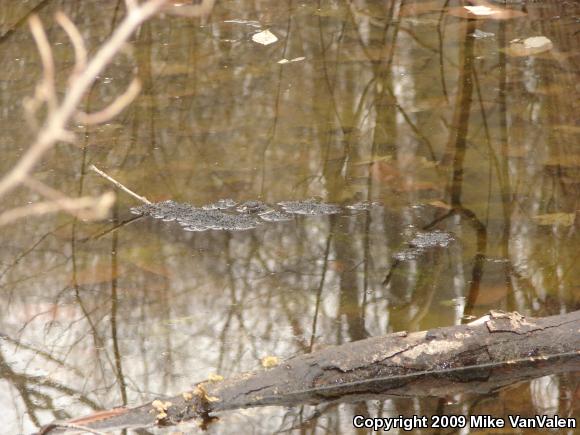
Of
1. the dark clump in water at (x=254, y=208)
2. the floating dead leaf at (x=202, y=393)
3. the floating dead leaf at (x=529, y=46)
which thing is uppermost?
the floating dead leaf at (x=529, y=46)

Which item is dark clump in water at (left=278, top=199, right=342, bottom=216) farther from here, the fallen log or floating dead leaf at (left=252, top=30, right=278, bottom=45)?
floating dead leaf at (left=252, top=30, right=278, bottom=45)

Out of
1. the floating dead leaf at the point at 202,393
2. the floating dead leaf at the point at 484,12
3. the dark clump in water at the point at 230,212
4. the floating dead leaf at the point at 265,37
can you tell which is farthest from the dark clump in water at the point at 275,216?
the floating dead leaf at the point at 484,12

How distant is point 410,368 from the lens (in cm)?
326

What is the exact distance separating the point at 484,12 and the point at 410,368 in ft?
16.3

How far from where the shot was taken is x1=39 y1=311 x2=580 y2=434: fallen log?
3.16m

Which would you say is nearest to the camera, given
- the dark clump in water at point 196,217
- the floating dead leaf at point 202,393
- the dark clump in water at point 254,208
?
the floating dead leaf at point 202,393

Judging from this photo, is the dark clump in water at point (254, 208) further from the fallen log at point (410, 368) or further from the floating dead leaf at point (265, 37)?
the floating dead leaf at point (265, 37)

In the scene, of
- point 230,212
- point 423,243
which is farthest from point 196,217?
point 423,243

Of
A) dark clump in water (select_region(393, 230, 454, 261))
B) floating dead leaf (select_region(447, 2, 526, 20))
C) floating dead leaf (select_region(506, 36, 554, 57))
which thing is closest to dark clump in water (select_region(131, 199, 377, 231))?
dark clump in water (select_region(393, 230, 454, 261))

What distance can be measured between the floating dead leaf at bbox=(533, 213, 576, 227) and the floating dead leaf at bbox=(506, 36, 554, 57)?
244cm

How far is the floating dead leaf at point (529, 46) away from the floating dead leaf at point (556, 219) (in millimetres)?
2438

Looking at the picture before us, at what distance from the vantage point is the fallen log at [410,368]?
316 cm

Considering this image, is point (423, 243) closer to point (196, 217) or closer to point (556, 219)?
point (556, 219)

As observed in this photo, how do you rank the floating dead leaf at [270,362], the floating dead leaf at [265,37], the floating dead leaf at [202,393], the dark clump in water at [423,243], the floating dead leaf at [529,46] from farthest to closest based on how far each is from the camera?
1. the floating dead leaf at [265,37]
2. the floating dead leaf at [529,46]
3. the dark clump in water at [423,243]
4. the floating dead leaf at [270,362]
5. the floating dead leaf at [202,393]
